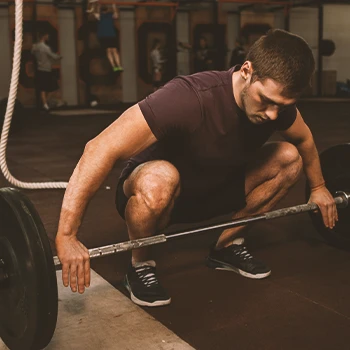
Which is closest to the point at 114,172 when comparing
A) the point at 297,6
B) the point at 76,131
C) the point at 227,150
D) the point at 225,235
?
the point at 225,235

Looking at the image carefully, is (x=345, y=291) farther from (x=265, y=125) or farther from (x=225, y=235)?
(x=265, y=125)

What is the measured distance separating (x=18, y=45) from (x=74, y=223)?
699 millimetres

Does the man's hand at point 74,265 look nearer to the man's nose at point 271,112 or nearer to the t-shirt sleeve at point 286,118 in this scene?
the man's nose at point 271,112

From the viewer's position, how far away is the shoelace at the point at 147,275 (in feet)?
5.03

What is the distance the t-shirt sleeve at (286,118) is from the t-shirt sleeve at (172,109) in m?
0.28

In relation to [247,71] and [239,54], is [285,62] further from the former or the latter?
[239,54]

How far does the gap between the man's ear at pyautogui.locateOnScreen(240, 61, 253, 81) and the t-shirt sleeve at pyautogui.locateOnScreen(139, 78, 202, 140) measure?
0.13 metres

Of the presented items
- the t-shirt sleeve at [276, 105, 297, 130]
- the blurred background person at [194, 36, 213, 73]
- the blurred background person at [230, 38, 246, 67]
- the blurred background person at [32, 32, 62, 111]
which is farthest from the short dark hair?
the blurred background person at [194, 36, 213, 73]

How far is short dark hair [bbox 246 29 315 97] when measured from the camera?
1.22 m

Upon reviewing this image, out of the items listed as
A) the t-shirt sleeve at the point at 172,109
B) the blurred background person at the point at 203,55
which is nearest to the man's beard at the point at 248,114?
the t-shirt sleeve at the point at 172,109

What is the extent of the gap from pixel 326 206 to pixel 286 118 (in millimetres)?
320

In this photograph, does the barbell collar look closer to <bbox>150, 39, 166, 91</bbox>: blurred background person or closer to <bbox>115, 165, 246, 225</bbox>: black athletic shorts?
<bbox>115, 165, 246, 225</bbox>: black athletic shorts

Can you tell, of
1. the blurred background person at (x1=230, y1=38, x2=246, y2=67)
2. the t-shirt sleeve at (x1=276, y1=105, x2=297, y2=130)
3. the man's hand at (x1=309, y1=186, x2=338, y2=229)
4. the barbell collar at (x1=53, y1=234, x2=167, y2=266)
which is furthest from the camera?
the blurred background person at (x1=230, y1=38, x2=246, y2=67)

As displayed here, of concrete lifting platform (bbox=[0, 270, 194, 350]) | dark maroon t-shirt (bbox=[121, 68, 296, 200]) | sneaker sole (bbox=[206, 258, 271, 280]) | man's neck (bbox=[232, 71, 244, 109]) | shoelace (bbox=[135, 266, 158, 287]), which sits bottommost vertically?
sneaker sole (bbox=[206, 258, 271, 280])
